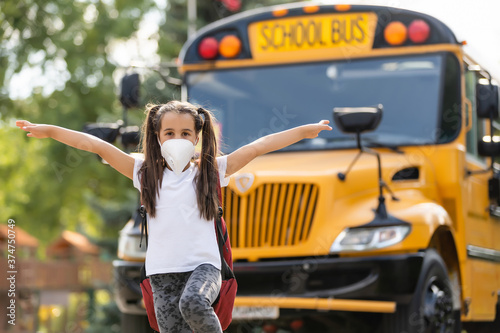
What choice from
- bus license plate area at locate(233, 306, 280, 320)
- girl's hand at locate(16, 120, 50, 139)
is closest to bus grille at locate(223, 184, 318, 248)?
bus license plate area at locate(233, 306, 280, 320)

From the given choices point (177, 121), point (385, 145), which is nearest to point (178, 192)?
point (177, 121)

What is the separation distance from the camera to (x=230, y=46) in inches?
266

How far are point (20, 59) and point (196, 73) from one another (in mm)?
11849

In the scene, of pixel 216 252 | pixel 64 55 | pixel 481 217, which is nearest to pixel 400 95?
pixel 481 217

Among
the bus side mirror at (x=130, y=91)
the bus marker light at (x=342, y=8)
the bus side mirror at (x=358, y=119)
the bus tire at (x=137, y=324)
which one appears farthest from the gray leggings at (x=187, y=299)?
the bus marker light at (x=342, y=8)

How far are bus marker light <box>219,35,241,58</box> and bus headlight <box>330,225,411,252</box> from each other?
200 centimetres

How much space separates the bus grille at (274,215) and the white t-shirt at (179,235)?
6.80ft

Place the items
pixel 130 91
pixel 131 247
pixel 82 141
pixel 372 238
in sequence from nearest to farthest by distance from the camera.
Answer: pixel 82 141
pixel 372 238
pixel 131 247
pixel 130 91

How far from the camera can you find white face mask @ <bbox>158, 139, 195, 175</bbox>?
11.2 ft

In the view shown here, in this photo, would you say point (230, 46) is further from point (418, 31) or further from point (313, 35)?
point (418, 31)

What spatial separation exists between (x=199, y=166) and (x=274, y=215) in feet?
6.64

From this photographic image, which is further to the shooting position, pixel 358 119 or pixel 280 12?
pixel 280 12

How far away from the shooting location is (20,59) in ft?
58.6

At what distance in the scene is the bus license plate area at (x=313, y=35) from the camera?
641 centimetres
